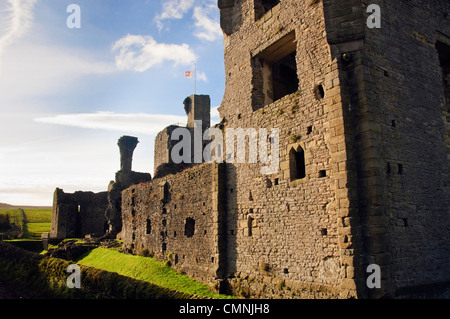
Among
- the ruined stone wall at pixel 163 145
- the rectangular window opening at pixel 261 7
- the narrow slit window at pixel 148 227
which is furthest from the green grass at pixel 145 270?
the ruined stone wall at pixel 163 145

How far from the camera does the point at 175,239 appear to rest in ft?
52.3

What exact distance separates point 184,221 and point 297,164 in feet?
22.3

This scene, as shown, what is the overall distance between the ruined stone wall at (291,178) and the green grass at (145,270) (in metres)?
1.77

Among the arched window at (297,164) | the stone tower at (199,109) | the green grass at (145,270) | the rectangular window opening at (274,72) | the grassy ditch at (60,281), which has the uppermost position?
the stone tower at (199,109)

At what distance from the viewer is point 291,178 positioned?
33.2 feet

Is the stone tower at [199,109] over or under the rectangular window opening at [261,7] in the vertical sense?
over

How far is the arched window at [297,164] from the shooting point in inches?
401

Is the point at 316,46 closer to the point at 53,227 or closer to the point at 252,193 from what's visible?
the point at 252,193

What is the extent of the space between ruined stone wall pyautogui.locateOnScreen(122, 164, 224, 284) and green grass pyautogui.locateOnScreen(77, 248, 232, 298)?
408 mm

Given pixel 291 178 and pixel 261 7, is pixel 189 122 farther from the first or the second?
pixel 291 178

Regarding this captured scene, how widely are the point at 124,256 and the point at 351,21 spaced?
16.3 metres

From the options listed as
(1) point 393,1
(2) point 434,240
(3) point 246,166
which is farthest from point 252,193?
(1) point 393,1


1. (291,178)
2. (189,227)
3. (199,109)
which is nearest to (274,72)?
(291,178)

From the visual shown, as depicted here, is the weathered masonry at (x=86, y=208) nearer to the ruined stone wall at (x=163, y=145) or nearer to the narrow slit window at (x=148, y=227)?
the ruined stone wall at (x=163, y=145)
